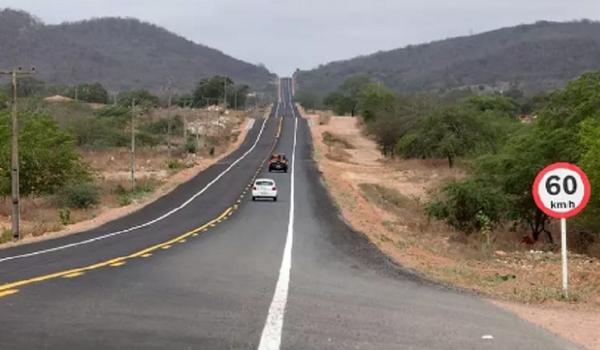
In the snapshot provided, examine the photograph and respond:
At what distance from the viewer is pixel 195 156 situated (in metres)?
87.2

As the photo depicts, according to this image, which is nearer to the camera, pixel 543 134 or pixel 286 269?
pixel 286 269

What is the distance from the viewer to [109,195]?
52438 mm

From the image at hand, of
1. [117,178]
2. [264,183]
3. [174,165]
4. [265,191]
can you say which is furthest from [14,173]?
[174,165]

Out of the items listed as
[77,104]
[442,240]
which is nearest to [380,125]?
[77,104]

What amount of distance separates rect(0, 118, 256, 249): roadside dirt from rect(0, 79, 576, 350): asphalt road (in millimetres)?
6547

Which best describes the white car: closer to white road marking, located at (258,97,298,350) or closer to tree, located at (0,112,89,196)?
tree, located at (0,112,89,196)

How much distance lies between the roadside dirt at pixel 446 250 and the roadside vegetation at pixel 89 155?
43.9ft

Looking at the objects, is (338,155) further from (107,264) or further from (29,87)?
(29,87)

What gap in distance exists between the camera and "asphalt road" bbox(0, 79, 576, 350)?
321 inches

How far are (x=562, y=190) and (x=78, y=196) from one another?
36.0 m

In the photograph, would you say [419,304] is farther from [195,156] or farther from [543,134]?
[195,156]

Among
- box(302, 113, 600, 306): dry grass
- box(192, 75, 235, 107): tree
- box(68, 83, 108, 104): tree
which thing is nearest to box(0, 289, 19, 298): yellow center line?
box(302, 113, 600, 306): dry grass

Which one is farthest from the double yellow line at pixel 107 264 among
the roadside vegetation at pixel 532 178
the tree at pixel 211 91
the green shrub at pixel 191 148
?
the tree at pixel 211 91

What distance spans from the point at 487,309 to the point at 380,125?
3599 inches
